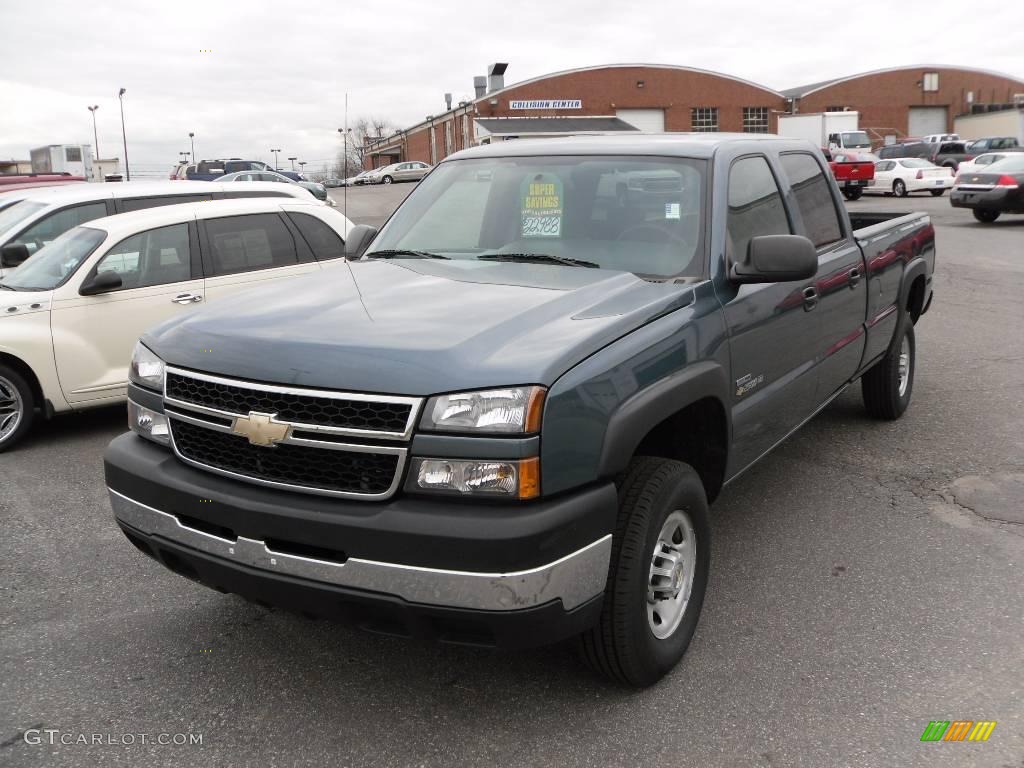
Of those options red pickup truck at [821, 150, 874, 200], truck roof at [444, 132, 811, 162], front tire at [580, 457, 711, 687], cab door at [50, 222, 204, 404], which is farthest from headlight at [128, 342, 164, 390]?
red pickup truck at [821, 150, 874, 200]

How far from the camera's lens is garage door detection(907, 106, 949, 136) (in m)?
70.6

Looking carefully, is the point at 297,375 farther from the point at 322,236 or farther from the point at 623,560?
the point at 322,236

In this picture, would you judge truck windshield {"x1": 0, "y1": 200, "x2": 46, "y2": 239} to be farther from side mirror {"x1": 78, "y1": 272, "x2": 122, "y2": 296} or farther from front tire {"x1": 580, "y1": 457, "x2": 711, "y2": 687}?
front tire {"x1": 580, "y1": 457, "x2": 711, "y2": 687}

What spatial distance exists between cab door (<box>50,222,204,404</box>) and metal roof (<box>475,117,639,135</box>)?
157 feet

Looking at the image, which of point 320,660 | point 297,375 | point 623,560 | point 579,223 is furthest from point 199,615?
point 579,223

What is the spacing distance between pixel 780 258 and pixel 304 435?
195 cm

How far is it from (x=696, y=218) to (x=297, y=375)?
188 centimetres

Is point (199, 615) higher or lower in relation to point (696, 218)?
lower

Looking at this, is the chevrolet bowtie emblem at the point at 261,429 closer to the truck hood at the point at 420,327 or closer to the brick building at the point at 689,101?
the truck hood at the point at 420,327

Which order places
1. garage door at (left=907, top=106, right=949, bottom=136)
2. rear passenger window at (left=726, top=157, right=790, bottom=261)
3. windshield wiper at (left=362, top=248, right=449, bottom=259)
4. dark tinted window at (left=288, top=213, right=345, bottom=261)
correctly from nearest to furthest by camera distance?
rear passenger window at (left=726, top=157, right=790, bottom=261) < windshield wiper at (left=362, top=248, right=449, bottom=259) < dark tinted window at (left=288, top=213, right=345, bottom=261) < garage door at (left=907, top=106, right=949, bottom=136)

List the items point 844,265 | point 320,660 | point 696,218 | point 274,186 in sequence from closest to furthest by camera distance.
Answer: point 320,660 → point 696,218 → point 844,265 → point 274,186

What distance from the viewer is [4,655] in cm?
362

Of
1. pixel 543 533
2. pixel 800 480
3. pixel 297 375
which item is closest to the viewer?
pixel 543 533

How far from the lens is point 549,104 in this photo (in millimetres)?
61812
